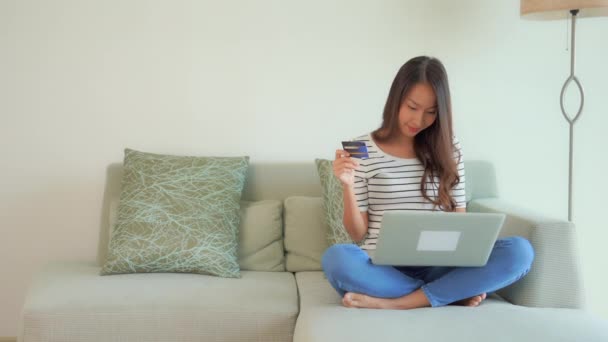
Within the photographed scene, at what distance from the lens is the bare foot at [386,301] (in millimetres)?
2607

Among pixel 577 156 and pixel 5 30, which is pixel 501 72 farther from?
pixel 5 30

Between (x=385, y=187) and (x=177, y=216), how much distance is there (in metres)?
0.80

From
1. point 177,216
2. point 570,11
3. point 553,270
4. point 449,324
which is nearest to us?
point 449,324

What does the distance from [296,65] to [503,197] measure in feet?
3.51

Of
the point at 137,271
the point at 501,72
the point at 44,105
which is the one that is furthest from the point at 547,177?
the point at 44,105

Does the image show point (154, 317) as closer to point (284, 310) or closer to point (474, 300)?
point (284, 310)

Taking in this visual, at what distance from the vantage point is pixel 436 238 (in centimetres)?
244

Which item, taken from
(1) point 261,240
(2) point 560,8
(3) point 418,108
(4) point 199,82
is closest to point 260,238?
(1) point 261,240

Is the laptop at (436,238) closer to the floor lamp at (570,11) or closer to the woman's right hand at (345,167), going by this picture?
the woman's right hand at (345,167)

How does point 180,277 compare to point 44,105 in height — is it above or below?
below

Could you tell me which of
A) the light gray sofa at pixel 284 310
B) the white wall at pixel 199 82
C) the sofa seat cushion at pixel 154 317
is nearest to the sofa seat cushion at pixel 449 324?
the light gray sofa at pixel 284 310

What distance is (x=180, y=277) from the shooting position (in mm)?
3025

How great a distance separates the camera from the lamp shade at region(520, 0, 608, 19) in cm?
325

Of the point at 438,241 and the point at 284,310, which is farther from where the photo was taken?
the point at 284,310
